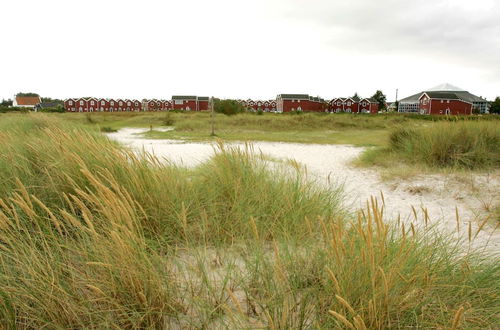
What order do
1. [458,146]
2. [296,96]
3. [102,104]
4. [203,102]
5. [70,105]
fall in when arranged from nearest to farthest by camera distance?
1. [458,146]
2. [296,96]
3. [70,105]
4. [203,102]
5. [102,104]

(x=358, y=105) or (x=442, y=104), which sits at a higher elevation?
(x=358, y=105)

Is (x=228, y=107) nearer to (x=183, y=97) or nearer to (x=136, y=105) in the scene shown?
(x=183, y=97)

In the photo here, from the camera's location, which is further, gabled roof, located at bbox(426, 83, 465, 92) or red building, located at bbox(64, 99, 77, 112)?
red building, located at bbox(64, 99, 77, 112)

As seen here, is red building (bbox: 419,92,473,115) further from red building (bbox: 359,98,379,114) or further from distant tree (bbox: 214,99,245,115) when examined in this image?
distant tree (bbox: 214,99,245,115)

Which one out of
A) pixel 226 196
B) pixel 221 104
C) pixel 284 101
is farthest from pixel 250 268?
pixel 284 101

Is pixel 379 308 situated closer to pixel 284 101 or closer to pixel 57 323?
pixel 57 323

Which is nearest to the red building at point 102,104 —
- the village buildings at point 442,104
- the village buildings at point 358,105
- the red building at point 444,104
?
the village buildings at point 358,105

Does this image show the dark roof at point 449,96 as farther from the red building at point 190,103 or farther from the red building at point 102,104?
the red building at point 102,104

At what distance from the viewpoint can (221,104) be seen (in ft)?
133

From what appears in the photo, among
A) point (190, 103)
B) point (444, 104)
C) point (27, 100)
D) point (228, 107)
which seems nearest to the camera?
point (228, 107)

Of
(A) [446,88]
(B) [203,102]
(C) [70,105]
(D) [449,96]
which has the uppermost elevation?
(A) [446,88]

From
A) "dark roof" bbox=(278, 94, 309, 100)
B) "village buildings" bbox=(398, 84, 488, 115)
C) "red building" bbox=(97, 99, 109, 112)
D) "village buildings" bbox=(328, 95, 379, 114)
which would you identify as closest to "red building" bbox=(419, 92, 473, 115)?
"village buildings" bbox=(398, 84, 488, 115)

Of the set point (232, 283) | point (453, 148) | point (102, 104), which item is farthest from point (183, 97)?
point (232, 283)

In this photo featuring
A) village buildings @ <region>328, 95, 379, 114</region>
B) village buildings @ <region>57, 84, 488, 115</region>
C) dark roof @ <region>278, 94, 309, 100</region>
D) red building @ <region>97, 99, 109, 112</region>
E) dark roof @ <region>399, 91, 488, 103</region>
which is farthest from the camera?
red building @ <region>97, 99, 109, 112</region>
